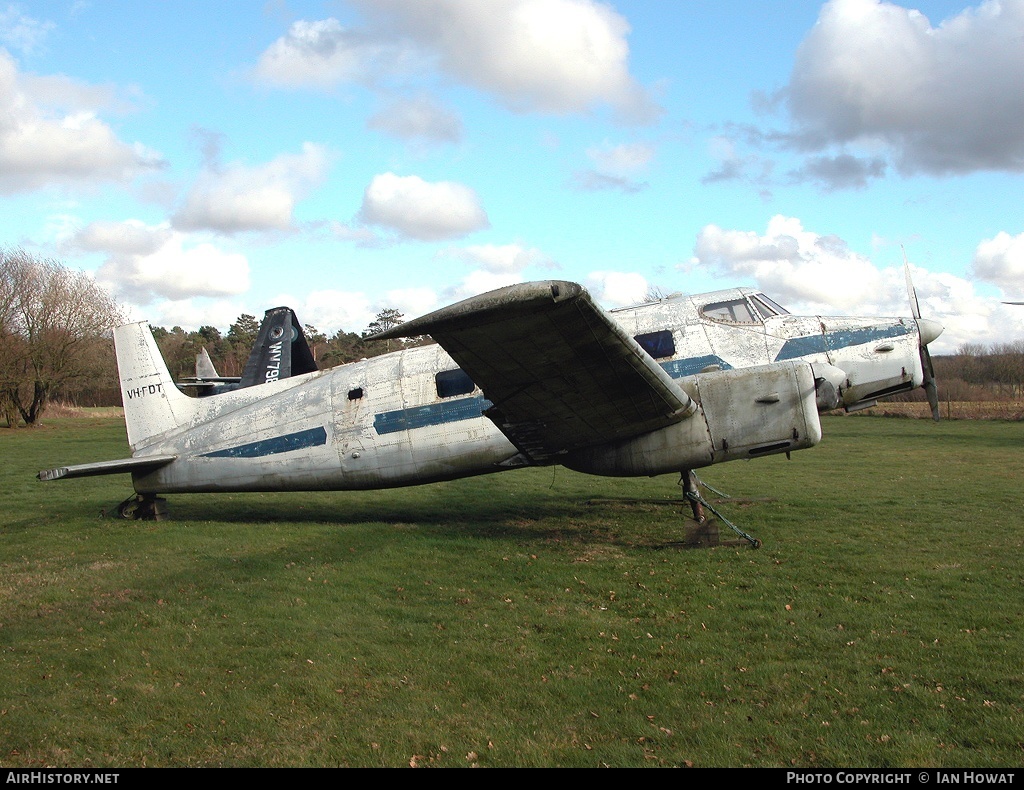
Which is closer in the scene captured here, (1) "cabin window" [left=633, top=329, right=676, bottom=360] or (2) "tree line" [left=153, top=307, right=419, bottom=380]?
(1) "cabin window" [left=633, top=329, right=676, bottom=360]

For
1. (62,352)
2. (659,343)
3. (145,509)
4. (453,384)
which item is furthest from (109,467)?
(62,352)

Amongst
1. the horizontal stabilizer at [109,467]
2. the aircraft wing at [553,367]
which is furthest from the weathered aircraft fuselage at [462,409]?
the aircraft wing at [553,367]

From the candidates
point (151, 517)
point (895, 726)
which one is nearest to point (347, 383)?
point (151, 517)

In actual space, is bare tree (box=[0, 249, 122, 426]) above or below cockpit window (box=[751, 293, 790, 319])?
above

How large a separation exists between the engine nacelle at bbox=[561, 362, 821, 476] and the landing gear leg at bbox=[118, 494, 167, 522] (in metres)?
8.73

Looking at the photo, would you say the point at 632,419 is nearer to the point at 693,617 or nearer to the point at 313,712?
the point at 693,617

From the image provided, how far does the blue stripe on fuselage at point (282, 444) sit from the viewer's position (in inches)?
458

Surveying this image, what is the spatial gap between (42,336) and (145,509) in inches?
1796

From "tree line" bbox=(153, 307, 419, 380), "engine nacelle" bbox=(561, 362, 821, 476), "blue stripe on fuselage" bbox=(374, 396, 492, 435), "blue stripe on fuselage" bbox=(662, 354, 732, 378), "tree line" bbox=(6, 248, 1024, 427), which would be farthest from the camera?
"tree line" bbox=(153, 307, 419, 380)

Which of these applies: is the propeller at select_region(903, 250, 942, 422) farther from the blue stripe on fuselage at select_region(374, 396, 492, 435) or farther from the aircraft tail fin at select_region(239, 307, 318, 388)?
the aircraft tail fin at select_region(239, 307, 318, 388)

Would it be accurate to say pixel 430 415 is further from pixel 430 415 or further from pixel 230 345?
pixel 230 345

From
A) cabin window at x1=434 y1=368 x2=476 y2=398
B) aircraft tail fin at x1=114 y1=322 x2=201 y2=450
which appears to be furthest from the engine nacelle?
aircraft tail fin at x1=114 y1=322 x2=201 y2=450

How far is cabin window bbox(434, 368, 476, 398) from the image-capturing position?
11195 mm

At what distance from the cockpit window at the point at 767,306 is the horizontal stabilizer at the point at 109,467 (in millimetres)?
10065
